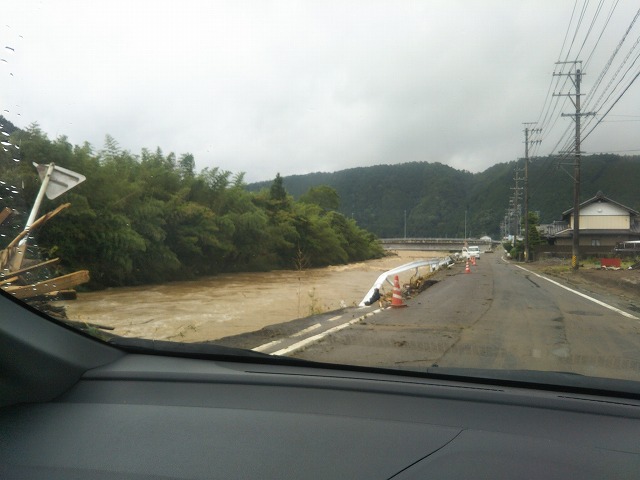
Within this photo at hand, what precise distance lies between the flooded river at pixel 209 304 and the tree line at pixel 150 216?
289mm

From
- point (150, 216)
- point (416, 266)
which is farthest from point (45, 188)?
point (416, 266)

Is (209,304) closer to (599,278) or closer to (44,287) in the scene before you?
(44,287)

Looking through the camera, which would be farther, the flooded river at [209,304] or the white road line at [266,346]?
the flooded river at [209,304]

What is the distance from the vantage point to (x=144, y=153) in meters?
8.14

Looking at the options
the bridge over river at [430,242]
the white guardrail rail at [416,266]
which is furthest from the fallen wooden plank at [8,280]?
the white guardrail rail at [416,266]

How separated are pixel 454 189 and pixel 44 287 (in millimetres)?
4562

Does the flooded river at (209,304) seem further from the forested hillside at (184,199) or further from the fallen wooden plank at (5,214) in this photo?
the fallen wooden plank at (5,214)

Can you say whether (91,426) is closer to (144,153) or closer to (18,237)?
(18,237)

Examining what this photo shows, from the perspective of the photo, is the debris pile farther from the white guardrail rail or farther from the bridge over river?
the white guardrail rail

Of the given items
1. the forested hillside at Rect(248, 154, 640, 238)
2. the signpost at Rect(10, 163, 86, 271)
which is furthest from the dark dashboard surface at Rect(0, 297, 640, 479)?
the forested hillside at Rect(248, 154, 640, 238)

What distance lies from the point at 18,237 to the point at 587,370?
157 inches

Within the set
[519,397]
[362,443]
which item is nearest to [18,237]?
[362,443]

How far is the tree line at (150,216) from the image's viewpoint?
4.33 m

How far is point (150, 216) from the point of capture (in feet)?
28.8
